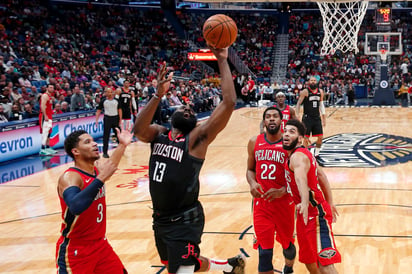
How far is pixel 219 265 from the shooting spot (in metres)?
4.45

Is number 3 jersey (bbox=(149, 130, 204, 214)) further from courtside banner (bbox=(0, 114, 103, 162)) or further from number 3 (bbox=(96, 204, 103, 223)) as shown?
courtside banner (bbox=(0, 114, 103, 162))

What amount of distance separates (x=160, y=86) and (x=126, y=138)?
1.64ft

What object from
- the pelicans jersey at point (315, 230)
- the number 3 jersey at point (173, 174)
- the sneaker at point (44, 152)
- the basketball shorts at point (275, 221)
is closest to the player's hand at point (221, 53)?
the number 3 jersey at point (173, 174)

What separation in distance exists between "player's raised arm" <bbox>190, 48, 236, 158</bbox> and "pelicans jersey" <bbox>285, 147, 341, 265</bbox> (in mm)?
1102

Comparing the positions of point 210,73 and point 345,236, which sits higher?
point 210,73

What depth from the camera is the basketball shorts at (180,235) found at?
3633 mm

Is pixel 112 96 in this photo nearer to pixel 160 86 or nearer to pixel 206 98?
pixel 160 86

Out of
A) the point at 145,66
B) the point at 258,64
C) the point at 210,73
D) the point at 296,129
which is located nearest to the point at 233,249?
the point at 296,129

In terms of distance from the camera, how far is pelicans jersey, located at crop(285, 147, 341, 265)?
13.3 feet

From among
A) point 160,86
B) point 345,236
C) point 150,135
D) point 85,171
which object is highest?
point 160,86

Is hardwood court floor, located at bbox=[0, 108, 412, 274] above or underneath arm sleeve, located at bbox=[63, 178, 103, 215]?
underneath

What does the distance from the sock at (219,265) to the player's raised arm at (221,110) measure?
1.21 metres

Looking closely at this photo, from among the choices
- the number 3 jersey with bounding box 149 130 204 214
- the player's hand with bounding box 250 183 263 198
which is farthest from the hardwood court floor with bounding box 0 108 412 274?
the number 3 jersey with bounding box 149 130 204 214

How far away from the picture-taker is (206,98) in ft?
78.5
